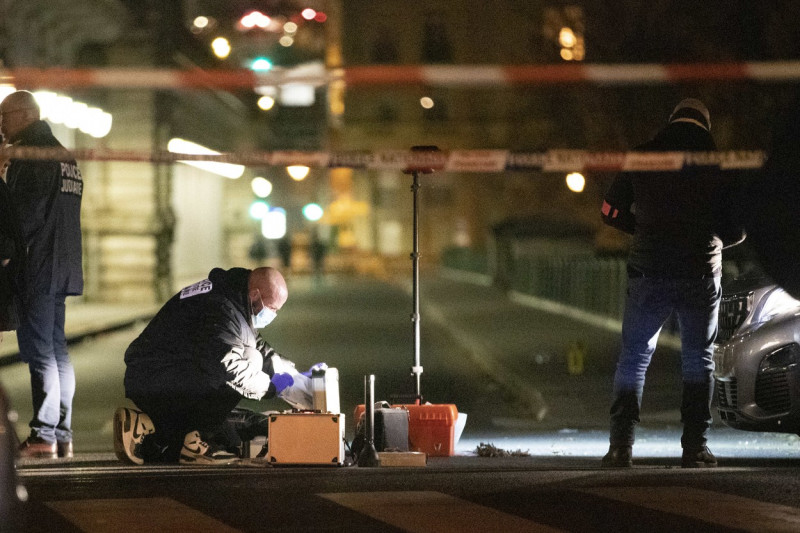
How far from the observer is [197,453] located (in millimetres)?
7305

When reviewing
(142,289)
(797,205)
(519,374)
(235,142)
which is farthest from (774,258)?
(235,142)

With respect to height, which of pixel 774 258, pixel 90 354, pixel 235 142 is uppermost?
pixel 235 142

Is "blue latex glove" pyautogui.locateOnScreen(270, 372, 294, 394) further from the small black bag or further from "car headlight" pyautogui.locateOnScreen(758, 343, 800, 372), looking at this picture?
"car headlight" pyautogui.locateOnScreen(758, 343, 800, 372)

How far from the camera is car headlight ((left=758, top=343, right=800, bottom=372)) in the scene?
739 cm

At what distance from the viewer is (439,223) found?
90.5m

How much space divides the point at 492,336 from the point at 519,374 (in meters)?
5.85

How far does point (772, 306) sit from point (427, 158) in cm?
243

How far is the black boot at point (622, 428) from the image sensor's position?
7.39m

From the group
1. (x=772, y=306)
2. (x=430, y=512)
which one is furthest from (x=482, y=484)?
(x=772, y=306)

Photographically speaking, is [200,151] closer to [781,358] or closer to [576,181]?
[576,181]

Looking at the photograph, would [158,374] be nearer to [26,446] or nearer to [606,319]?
[26,446]

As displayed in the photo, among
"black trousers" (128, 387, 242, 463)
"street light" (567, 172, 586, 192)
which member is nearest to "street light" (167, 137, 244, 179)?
"street light" (567, 172, 586, 192)

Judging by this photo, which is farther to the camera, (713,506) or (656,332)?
(656,332)

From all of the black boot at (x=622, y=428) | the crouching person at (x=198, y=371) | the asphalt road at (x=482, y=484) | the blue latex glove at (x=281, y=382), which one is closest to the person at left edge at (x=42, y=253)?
the asphalt road at (x=482, y=484)
